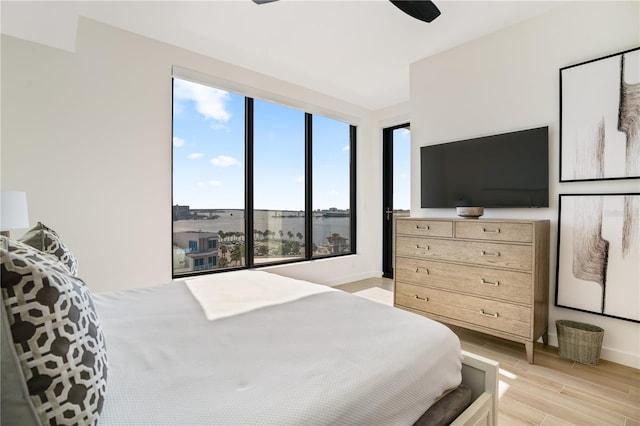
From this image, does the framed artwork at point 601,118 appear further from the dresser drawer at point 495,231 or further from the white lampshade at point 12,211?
the white lampshade at point 12,211

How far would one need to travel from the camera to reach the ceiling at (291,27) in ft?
7.55

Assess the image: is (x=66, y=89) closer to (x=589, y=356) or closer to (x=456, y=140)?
(x=456, y=140)

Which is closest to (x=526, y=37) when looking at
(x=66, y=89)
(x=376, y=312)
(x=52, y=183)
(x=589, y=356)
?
(x=589, y=356)

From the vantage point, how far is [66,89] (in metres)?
2.45

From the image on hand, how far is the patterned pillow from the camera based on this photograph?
0.57 metres

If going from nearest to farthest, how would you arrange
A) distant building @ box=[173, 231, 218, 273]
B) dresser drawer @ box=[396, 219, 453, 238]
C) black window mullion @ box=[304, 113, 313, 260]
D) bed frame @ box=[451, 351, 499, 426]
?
bed frame @ box=[451, 351, 499, 426]
dresser drawer @ box=[396, 219, 453, 238]
distant building @ box=[173, 231, 218, 273]
black window mullion @ box=[304, 113, 313, 260]

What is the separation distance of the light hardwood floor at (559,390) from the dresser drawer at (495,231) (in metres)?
0.89

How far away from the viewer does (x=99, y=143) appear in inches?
102

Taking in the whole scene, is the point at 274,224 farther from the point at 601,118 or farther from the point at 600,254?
the point at 601,118

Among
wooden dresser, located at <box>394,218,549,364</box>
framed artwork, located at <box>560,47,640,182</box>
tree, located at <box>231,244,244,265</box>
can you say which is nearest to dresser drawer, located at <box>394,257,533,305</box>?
wooden dresser, located at <box>394,218,549,364</box>

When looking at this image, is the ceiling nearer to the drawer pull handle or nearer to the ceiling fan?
the ceiling fan

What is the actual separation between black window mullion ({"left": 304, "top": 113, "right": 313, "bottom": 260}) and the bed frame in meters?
3.09

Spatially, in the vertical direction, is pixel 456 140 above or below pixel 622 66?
below

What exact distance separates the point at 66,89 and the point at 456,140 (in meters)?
3.47
